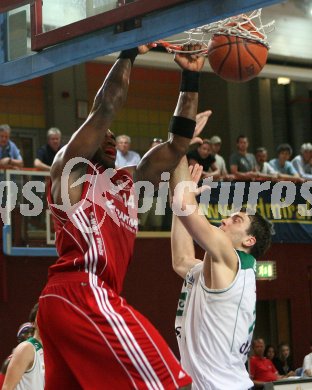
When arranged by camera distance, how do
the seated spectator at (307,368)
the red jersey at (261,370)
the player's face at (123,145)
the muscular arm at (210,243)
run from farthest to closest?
1. the player's face at (123,145)
2. the red jersey at (261,370)
3. the seated spectator at (307,368)
4. the muscular arm at (210,243)

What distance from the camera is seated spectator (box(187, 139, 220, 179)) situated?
1385cm

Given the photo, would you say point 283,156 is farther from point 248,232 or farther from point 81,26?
point 81,26

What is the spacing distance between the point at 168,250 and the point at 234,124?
19.7 feet

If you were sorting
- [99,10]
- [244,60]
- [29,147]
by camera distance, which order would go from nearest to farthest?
[99,10] < [244,60] < [29,147]

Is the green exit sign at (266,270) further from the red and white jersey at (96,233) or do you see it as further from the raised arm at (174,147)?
the red and white jersey at (96,233)

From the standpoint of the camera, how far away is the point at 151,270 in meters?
13.9

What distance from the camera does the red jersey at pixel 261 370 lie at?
1352 cm

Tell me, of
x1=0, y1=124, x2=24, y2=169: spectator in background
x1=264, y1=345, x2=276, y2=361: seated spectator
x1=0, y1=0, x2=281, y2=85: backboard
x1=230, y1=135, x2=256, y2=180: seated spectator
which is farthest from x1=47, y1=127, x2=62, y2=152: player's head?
x1=0, y1=0, x2=281, y2=85: backboard

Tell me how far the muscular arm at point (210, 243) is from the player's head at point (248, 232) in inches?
10.1

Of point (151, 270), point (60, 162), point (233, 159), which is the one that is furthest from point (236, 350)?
point (233, 159)

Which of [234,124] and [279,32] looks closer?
[279,32]

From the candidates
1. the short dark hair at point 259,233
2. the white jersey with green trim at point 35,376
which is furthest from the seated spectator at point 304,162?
the short dark hair at point 259,233

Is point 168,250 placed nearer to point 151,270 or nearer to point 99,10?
point 151,270

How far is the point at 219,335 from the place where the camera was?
5.03 meters
